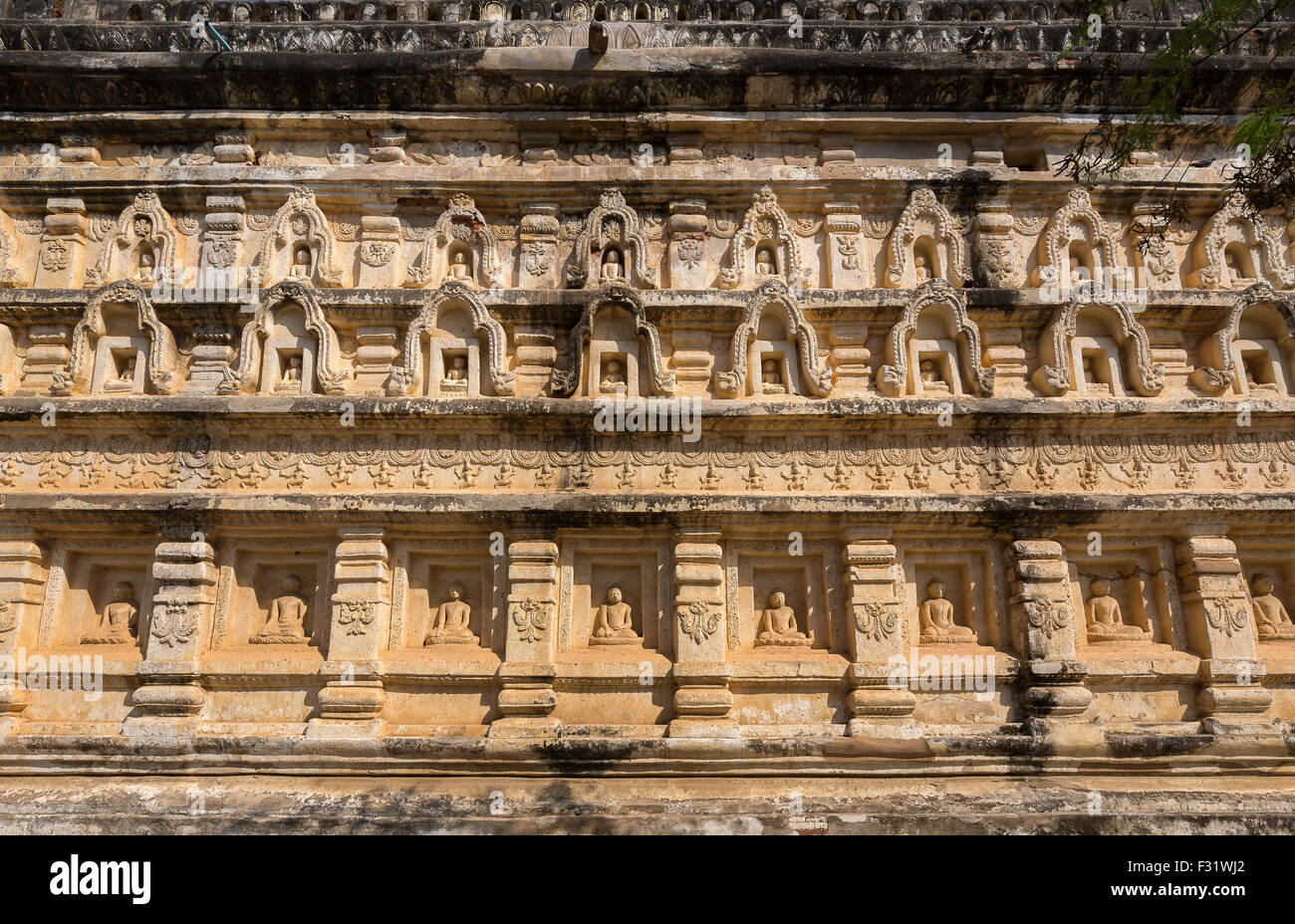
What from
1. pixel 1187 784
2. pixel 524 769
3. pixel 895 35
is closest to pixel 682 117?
pixel 895 35

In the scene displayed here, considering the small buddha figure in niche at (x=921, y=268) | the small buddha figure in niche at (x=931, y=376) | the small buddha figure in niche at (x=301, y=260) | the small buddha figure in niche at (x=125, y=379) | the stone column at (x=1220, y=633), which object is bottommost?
the stone column at (x=1220, y=633)

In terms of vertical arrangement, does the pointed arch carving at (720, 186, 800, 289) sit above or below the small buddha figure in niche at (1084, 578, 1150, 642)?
above

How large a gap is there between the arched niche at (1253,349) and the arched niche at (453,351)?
22.6ft

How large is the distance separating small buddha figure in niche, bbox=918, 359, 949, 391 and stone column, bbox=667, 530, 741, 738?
2.64 metres

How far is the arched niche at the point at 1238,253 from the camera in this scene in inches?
306

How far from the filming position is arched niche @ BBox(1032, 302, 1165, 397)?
7406 millimetres

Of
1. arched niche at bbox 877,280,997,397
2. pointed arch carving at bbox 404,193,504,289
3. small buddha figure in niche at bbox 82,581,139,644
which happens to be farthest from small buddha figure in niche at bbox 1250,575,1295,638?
small buddha figure in niche at bbox 82,581,139,644

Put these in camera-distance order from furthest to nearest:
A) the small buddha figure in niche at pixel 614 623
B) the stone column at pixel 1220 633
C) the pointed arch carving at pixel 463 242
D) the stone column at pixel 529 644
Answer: the pointed arch carving at pixel 463 242 → the small buddha figure in niche at pixel 614 623 → the stone column at pixel 1220 633 → the stone column at pixel 529 644

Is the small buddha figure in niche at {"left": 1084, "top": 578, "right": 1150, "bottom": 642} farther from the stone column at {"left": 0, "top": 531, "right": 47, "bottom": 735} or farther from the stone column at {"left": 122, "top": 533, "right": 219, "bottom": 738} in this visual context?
the stone column at {"left": 0, "top": 531, "right": 47, "bottom": 735}

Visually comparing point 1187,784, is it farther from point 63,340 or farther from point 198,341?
point 63,340

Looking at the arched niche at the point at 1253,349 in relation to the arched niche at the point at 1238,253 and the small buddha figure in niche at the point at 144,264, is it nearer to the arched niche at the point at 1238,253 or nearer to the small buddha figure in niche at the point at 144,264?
the arched niche at the point at 1238,253

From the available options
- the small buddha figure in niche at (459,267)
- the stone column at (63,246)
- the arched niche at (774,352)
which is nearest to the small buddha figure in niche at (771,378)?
the arched niche at (774,352)

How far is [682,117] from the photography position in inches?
318

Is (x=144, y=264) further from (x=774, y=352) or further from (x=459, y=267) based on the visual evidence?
(x=774, y=352)
